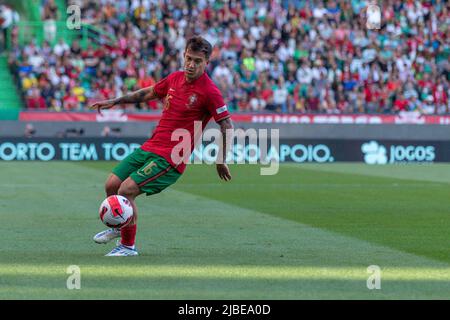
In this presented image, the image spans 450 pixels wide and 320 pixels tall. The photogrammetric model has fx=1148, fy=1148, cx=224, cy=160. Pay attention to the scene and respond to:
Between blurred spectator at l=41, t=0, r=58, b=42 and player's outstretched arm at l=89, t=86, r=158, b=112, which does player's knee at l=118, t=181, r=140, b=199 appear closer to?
player's outstretched arm at l=89, t=86, r=158, b=112

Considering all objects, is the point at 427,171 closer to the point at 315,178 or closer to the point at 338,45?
the point at 315,178

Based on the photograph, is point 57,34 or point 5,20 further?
point 57,34

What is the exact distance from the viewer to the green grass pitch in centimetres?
922

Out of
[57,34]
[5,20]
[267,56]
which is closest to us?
[5,20]

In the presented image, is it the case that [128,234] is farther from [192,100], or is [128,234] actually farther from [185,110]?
[192,100]

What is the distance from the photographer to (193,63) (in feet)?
37.2

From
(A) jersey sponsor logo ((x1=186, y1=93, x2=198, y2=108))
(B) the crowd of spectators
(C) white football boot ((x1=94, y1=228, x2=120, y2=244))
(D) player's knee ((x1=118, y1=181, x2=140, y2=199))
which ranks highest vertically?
(B) the crowd of spectators

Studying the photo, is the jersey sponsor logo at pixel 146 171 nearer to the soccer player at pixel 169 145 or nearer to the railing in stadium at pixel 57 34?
the soccer player at pixel 169 145

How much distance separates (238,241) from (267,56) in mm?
26440

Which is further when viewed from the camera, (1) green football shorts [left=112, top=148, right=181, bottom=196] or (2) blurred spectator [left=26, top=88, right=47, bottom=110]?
(2) blurred spectator [left=26, top=88, right=47, bottom=110]

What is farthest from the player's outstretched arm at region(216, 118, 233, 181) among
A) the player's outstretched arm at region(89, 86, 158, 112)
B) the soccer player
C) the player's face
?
the player's outstretched arm at region(89, 86, 158, 112)

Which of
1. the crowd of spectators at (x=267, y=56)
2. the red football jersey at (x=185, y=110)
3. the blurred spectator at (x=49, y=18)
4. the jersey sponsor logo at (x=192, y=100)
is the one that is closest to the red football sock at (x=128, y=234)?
the red football jersey at (x=185, y=110)

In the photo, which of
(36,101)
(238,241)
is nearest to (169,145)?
(238,241)

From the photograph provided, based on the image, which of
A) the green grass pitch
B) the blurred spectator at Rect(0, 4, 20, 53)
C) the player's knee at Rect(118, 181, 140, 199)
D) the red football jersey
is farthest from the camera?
the blurred spectator at Rect(0, 4, 20, 53)
